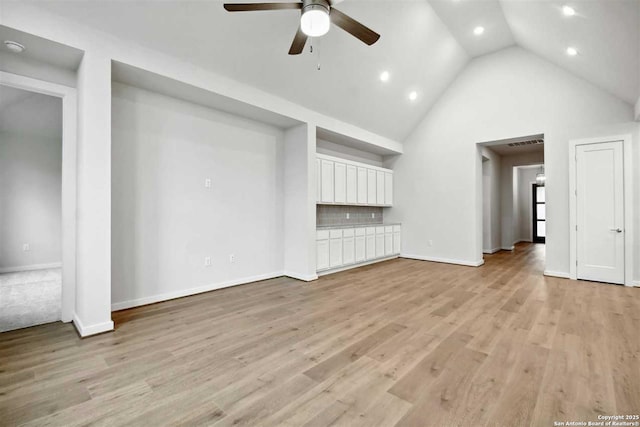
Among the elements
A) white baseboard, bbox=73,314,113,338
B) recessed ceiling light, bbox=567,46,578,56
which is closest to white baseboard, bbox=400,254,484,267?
recessed ceiling light, bbox=567,46,578,56

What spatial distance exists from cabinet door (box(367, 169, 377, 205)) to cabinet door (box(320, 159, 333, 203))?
134 cm

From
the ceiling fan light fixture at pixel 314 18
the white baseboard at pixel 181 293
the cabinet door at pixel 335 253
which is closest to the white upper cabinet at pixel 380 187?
the cabinet door at pixel 335 253

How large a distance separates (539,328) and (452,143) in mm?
4590

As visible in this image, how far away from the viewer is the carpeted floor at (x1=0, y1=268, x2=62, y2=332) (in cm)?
316

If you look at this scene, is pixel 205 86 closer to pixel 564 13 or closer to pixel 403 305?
pixel 403 305

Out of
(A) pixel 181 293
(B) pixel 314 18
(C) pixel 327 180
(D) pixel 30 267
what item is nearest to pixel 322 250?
(C) pixel 327 180

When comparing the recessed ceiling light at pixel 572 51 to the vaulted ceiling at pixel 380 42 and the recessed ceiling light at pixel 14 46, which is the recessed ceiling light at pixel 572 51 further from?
the recessed ceiling light at pixel 14 46

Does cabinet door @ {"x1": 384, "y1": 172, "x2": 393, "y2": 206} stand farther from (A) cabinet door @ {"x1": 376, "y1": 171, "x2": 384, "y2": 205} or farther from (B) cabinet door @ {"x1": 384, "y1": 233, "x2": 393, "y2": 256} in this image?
(B) cabinet door @ {"x1": 384, "y1": 233, "x2": 393, "y2": 256}

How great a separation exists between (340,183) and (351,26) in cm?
324

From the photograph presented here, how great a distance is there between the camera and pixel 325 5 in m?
2.50

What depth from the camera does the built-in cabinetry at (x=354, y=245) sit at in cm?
528

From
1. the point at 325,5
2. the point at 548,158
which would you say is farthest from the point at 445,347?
the point at 548,158

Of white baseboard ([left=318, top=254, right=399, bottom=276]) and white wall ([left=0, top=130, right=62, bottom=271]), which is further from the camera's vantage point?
white wall ([left=0, top=130, right=62, bottom=271])

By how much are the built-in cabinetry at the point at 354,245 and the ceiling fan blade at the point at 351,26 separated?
124 inches
